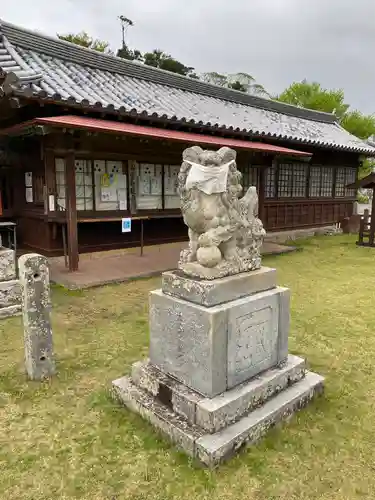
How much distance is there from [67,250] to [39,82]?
3.33 meters

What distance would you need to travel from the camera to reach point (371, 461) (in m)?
2.51

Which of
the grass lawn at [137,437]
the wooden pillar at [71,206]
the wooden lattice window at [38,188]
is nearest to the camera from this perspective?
the grass lawn at [137,437]

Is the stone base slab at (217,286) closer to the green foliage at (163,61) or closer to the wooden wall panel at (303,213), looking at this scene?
the wooden wall panel at (303,213)

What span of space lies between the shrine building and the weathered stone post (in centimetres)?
303

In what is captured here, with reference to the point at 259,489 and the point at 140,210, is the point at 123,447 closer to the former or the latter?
the point at 259,489

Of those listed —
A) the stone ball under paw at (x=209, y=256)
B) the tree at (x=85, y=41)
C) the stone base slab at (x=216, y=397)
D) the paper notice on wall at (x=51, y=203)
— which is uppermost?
the tree at (x=85, y=41)

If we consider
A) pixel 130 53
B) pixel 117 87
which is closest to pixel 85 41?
pixel 130 53

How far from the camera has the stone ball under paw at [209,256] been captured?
283cm

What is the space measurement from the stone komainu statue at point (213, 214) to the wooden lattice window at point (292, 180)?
1081 cm

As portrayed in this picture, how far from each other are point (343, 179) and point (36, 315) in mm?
15363

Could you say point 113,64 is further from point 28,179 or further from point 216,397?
point 216,397

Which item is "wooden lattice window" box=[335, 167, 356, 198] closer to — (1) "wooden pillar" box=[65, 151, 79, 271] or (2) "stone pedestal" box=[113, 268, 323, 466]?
(1) "wooden pillar" box=[65, 151, 79, 271]

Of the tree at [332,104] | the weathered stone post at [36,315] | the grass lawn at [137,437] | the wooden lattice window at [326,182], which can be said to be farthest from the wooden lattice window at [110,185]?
the tree at [332,104]

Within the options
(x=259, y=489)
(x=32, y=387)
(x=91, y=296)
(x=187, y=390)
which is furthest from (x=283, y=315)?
(x=91, y=296)
